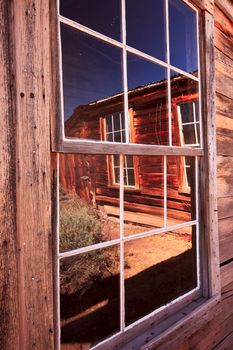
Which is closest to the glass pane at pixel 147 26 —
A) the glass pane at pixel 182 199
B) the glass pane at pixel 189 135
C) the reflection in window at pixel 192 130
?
the reflection in window at pixel 192 130

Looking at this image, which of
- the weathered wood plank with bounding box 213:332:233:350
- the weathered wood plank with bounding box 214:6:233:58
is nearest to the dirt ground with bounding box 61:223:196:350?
the weathered wood plank with bounding box 213:332:233:350

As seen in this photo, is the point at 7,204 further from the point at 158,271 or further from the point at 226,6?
the point at 158,271

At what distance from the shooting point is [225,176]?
2102 millimetres

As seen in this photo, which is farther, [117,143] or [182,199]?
[182,199]

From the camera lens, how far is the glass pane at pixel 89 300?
1.41 metres

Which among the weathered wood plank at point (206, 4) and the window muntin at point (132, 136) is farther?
the weathered wood plank at point (206, 4)

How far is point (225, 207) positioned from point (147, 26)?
1.41 m

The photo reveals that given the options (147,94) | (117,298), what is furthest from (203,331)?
(147,94)

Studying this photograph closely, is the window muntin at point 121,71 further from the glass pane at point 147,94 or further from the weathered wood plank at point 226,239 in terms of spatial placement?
the weathered wood plank at point 226,239

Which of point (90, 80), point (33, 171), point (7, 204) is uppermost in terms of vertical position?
point (90, 80)

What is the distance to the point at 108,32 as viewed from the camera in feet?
5.42

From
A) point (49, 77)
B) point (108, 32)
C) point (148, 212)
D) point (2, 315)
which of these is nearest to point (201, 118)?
point (108, 32)

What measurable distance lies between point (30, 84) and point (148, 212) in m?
3.10

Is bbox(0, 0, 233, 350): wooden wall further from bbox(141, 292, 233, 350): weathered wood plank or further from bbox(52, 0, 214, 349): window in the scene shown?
bbox(141, 292, 233, 350): weathered wood plank
